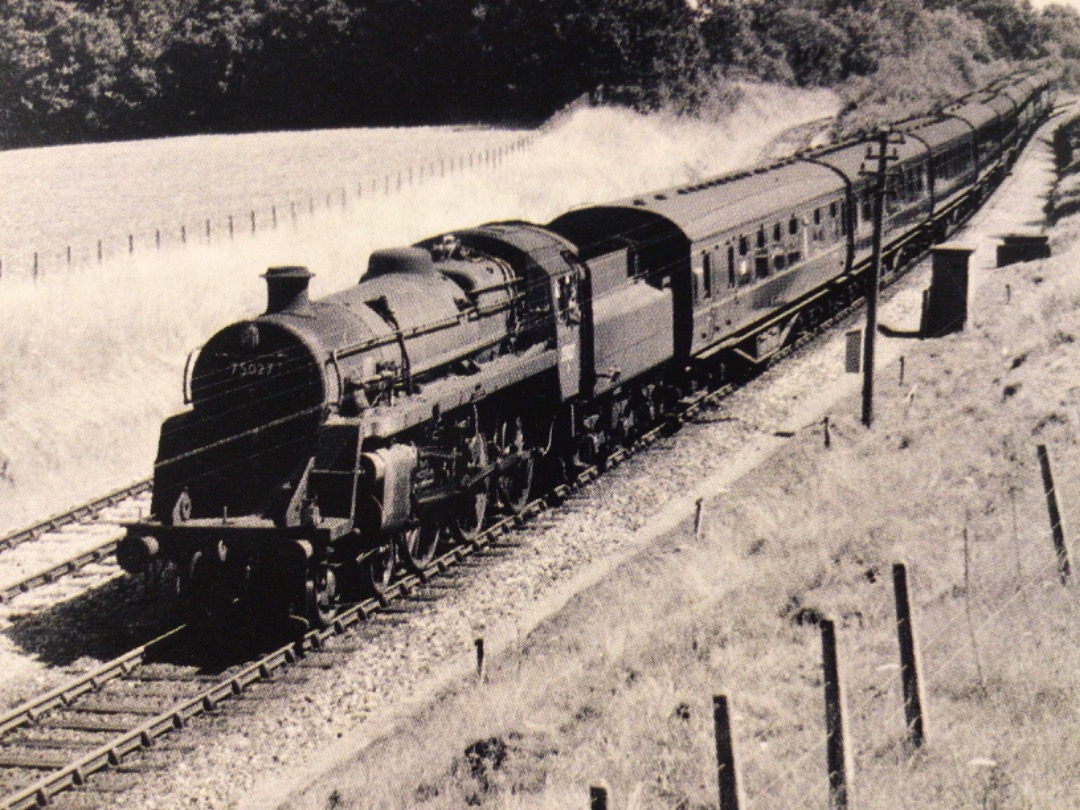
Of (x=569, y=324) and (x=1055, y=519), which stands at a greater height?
(x=569, y=324)

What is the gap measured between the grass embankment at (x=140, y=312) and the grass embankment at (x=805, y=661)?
32.9ft

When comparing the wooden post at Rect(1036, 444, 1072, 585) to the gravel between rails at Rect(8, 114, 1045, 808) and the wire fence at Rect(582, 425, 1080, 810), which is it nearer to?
the wire fence at Rect(582, 425, 1080, 810)

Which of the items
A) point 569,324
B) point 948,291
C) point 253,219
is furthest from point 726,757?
point 253,219

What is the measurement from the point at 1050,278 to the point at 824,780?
→ 63.7 feet

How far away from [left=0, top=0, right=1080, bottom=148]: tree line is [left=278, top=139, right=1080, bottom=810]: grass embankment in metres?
38.8

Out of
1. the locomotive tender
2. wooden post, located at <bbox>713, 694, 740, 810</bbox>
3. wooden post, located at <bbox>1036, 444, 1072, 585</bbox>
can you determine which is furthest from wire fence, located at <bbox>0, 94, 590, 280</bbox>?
wooden post, located at <bbox>713, 694, 740, 810</bbox>

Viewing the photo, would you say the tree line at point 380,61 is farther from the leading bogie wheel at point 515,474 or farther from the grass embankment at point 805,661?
the grass embankment at point 805,661

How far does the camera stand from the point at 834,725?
251 inches

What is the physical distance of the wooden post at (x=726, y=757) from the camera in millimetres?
5520

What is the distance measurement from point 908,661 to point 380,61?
51534mm

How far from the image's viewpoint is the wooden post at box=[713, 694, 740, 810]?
18.1 feet

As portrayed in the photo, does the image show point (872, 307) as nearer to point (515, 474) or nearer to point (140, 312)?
point (515, 474)

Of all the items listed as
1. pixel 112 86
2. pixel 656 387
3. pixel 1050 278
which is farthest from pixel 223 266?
pixel 112 86

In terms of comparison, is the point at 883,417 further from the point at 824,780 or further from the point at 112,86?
the point at 112,86
